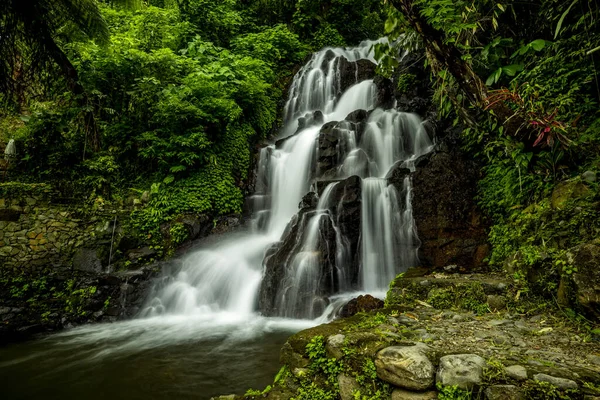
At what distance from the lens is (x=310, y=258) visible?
6.08 m

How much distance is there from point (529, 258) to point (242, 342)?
408 cm

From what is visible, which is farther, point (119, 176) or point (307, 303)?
point (119, 176)

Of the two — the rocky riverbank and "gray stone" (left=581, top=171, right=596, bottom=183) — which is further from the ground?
"gray stone" (left=581, top=171, right=596, bottom=183)

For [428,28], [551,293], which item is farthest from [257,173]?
[551,293]

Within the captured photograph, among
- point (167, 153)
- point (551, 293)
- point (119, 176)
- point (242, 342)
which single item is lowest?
point (242, 342)

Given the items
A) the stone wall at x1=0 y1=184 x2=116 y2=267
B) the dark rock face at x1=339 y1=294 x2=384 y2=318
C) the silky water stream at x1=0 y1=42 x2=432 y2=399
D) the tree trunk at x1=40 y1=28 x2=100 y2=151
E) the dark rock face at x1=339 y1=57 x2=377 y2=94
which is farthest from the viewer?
the dark rock face at x1=339 y1=57 x2=377 y2=94

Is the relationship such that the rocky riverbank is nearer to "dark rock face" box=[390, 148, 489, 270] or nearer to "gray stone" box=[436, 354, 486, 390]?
"gray stone" box=[436, 354, 486, 390]

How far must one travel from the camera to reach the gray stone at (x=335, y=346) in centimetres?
252

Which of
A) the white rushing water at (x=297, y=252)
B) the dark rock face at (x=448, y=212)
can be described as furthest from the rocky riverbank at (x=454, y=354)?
the white rushing water at (x=297, y=252)

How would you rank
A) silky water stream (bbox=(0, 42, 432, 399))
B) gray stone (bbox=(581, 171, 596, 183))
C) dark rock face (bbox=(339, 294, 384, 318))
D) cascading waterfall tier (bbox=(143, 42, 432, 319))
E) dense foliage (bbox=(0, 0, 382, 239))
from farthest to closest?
dense foliage (bbox=(0, 0, 382, 239)), cascading waterfall tier (bbox=(143, 42, 432, 319)), dark rock face (bbox=(339, 294, 384, 318)), silky water stream (bbox=(0, 42, 432, 399)), gray stone (bbox=(581, 171, 596, 183))

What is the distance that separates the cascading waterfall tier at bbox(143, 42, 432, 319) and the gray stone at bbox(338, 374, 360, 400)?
2.88m

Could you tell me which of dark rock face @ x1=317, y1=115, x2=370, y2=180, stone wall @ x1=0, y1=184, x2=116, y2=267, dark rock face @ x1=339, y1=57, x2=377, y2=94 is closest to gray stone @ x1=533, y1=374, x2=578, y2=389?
dark rock face @ x1=317, y1=115, x2=370, y2=180

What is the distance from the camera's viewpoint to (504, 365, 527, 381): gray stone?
1.85 m

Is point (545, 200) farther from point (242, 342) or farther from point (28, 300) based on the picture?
point (28, 300)
